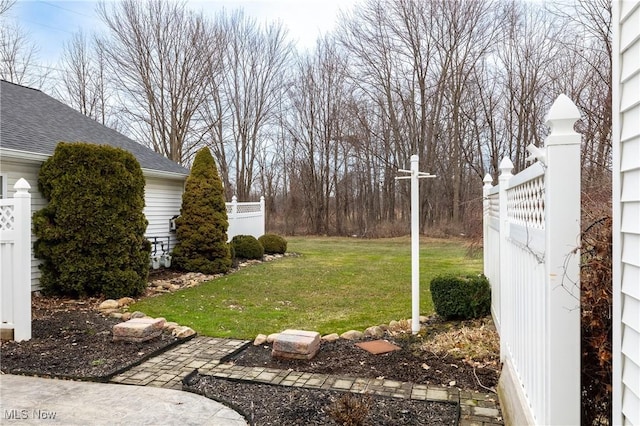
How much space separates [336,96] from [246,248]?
1230cm

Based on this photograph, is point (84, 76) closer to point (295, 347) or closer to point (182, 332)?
point (182, 332)

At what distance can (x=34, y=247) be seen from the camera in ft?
22.6

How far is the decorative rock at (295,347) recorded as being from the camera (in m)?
4.03

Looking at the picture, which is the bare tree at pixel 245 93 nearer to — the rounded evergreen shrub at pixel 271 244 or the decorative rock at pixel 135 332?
the rounded evergreen shrub at pixel 271 244

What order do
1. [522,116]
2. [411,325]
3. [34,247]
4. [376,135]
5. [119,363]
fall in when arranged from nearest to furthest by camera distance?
1. [119,363]
2. [411,325]
3. [34,247]
4. [522,116]
5. [376,135]

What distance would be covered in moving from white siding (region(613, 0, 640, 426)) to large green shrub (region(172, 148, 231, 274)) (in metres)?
9.31

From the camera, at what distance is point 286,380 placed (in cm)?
356

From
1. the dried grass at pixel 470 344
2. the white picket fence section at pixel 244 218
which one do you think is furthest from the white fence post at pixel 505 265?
the white picket fence section at pixel 244 218

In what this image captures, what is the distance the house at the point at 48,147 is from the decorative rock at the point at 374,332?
572cm

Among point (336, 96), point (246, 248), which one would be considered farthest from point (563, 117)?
point (336, 96)

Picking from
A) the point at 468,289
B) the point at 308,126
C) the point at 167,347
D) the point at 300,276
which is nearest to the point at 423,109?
the point at 308,126

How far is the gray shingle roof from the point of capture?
7.38 metres

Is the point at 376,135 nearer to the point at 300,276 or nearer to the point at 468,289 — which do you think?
the point at 300,276

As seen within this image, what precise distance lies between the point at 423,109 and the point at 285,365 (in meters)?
18.0
